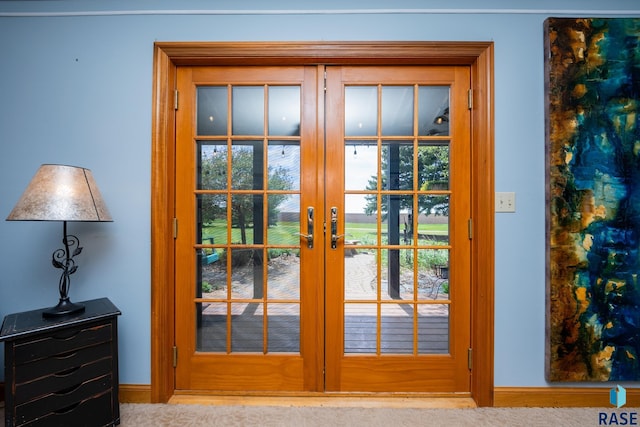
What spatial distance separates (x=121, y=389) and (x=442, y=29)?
295cm

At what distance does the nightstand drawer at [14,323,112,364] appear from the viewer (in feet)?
4.17

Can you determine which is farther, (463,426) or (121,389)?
(121,389)

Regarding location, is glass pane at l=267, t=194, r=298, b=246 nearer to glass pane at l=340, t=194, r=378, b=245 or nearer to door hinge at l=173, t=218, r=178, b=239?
glass pane at l=340, t=194, r=378, b=245

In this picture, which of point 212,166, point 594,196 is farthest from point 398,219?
point 212,166

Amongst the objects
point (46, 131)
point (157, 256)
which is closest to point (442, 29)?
point (157, 256)

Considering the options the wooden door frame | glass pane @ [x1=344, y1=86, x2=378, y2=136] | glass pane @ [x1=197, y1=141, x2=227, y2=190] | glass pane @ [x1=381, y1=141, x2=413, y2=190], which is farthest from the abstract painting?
glass pane @ [x1=197, y1=141, x2=227, y2=190]

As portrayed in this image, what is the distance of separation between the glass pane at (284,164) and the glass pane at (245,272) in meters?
0.46

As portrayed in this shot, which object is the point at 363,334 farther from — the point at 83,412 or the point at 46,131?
the point at 46,131

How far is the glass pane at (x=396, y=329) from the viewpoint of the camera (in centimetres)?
179

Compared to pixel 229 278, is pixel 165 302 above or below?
below

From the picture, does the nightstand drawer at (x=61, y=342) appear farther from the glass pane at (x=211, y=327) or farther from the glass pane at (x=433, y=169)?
the glass pane at (x=433, y=169)

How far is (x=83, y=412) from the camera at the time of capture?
1393mm

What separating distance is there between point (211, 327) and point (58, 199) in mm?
1091

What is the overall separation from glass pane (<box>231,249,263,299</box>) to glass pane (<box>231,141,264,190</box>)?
43cm
